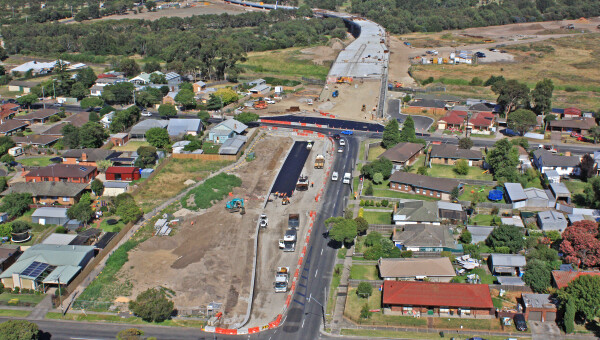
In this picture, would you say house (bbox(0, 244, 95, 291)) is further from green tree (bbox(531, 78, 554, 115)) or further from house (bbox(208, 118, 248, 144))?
green tree (bbox(531, 78, 554, 115))

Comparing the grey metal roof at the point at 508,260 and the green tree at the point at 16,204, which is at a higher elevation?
the grey metal roof at the point at 508,260

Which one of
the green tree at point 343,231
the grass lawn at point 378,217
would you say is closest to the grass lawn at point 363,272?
the green tree at point 343,231

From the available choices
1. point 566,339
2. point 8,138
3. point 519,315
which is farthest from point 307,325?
point 8,138

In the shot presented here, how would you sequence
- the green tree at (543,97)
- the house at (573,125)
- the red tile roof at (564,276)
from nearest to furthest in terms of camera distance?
the red tile roof at (564,276) < the house at (573,125) < the green tree at (543,97)

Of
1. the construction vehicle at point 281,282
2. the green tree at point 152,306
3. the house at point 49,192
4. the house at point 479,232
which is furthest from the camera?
the house at point 49,192

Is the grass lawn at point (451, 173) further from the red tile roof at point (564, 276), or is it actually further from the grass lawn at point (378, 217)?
the red tile roof at point (564, 276)

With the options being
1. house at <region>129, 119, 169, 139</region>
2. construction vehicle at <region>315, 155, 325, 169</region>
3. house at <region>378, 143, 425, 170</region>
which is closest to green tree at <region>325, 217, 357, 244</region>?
construction vehicle at <region>315, 155, 325, 169</region>
